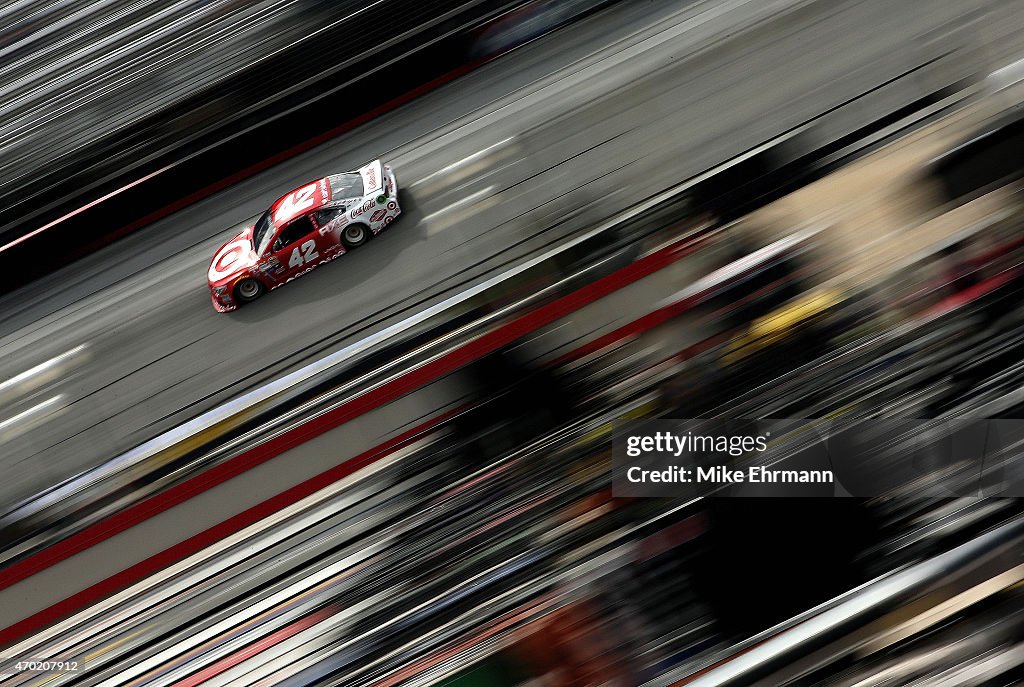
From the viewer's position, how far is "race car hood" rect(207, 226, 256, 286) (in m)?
13.5

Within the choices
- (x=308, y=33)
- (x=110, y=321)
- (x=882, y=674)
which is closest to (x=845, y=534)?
(x=882, y=674)

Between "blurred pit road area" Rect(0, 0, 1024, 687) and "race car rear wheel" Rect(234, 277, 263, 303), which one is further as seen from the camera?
"race car rear wheel" Rect(234, 277, 263, 303)

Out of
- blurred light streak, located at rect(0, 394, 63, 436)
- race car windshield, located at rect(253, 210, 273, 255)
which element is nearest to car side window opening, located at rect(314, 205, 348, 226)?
race car windshield, located at rect(253, 210, 273, 255)

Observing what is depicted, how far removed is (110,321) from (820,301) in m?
10.9

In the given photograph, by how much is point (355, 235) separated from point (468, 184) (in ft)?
6.25

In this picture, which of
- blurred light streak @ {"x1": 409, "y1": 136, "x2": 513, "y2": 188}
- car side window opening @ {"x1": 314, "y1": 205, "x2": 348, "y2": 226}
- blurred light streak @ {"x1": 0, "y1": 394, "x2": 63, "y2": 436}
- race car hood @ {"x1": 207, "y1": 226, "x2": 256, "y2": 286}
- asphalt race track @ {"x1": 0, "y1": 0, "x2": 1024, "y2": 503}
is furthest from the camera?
blurred light streak @ {"x1": 409, "y1": 136, "x2": 513, "y2": 188}

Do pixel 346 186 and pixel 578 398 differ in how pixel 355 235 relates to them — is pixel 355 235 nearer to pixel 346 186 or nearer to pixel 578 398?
pixel 346 186

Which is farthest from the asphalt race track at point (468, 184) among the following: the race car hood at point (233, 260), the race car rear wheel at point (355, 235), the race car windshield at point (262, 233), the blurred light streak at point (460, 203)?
the race car windshield at point (262, 233)

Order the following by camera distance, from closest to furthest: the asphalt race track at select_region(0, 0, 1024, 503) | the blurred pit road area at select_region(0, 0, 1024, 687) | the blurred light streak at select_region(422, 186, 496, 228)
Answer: the blurred pit road area at select_region(0, 0, 1024, 687) < the asphalt race track at select_region(0, 0, 1024, 503) < the blurred light streak at select_region(422, 186, 496, 228)

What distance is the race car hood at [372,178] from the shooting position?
43.6 ft

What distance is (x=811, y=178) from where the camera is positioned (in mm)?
12109

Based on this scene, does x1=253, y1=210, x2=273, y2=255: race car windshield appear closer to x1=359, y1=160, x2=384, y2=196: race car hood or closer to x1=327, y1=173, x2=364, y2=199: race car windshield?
x1=327, y1=173, x2=364, y2=199: race car windshield

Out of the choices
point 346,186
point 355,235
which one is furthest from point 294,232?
point 346,186

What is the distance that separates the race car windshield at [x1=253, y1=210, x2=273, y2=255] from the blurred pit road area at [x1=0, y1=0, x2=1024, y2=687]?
2.91 feet
